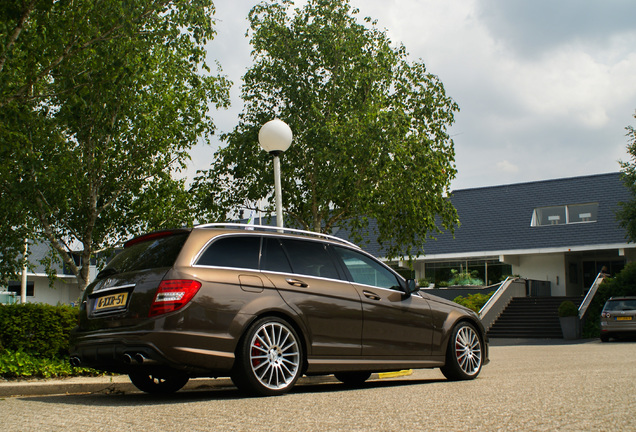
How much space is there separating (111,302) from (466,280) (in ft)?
102

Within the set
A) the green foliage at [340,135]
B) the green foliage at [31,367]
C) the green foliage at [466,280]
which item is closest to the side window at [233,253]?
the green foliage at [31,367]

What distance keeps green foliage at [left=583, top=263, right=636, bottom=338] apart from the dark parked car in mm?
3686

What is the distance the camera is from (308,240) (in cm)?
800

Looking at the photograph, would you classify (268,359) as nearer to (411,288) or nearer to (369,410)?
(369,410)

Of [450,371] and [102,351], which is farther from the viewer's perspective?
[450,371]

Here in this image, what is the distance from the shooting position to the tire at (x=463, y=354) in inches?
341

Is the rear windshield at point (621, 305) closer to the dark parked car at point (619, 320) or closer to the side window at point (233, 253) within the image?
the dark parked car at point (619, 320)

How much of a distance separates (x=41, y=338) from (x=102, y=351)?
13.0 feet

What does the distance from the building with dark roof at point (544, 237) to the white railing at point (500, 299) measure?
3836mm

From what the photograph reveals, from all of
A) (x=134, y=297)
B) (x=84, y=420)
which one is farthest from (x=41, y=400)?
(x=84, y=420)

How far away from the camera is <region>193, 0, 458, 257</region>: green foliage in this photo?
23.0 metres

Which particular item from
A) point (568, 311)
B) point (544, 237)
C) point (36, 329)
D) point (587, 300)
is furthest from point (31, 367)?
point (544, 237)

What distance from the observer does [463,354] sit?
28.9ft

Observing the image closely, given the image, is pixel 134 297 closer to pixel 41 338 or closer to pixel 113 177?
pixel 41 338
